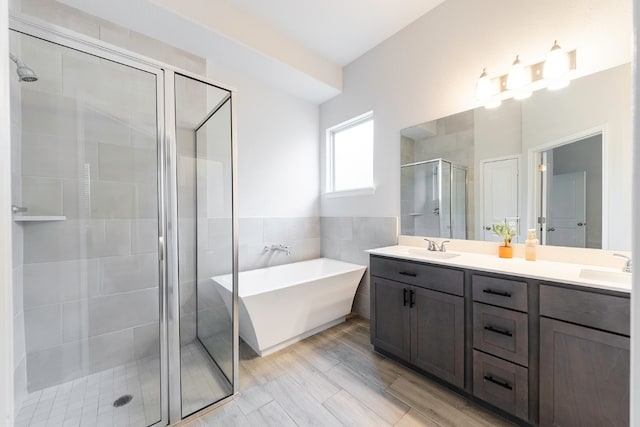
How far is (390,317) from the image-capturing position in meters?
2.05

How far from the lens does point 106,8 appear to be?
192cm

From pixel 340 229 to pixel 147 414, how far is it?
233 cm

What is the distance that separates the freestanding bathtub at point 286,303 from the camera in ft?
6.61

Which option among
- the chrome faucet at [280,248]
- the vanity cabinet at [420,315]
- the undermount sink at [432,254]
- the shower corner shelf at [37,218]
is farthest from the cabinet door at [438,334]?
the shower corner shelf at [37,218]

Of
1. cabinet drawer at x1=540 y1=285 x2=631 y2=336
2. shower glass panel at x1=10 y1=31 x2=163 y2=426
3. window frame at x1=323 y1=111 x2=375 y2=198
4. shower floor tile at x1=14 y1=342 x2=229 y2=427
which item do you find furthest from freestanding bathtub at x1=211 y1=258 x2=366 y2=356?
cabinet drawer at x1=540 y1=285 x2=631 y2=336

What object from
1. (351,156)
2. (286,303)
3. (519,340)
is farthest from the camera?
(351,156)

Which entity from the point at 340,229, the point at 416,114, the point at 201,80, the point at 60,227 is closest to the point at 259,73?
the point at 201,80

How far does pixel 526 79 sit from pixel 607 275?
133cm

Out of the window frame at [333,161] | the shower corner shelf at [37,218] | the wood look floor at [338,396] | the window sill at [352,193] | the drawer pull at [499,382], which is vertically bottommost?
the wood look floor at [338,396]

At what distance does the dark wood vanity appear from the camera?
3.84ft

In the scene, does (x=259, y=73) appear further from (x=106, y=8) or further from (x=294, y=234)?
(x=294, y=234)

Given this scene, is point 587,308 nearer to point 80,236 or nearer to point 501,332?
point 501,332

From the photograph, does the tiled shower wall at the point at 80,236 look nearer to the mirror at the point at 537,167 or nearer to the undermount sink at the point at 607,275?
the mirror at the point at 537,167

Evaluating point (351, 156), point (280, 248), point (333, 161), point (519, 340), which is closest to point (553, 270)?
A: point (519, 340)
